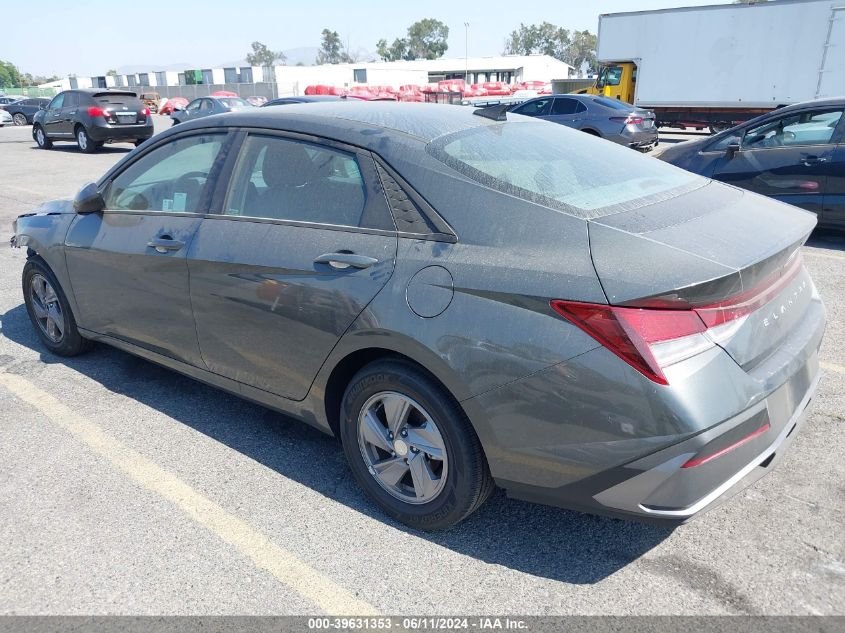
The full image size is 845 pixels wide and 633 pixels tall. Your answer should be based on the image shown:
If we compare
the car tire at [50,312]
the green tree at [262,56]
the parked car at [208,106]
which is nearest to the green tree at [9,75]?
the green tree at [262,56]

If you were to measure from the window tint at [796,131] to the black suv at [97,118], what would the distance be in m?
16.4

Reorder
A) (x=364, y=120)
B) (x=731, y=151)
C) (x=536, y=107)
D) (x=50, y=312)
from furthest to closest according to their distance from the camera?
(x=536, y=107) → (x=731, y=151) → (x=50, y=312) → (x=364, y=120)

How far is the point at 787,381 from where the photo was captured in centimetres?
238

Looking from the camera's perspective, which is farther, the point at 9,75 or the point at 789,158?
the point at 9,75

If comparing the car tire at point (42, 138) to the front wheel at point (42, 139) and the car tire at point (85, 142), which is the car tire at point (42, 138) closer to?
the front wheel at point (42, 139)

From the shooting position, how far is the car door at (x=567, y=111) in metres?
15.9

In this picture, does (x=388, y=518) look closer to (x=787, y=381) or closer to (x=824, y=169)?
(x=787, y=381)

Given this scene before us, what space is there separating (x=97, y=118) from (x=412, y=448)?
18657mm

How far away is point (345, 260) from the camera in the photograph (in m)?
2.75

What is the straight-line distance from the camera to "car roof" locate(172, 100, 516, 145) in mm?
2914

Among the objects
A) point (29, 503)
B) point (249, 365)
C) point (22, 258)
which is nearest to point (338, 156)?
point (249, 365)

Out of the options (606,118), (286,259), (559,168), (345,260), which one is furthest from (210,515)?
(606,118)

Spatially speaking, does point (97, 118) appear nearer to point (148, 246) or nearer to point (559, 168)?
point (148, 246)

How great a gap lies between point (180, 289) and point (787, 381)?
2.78 meters
